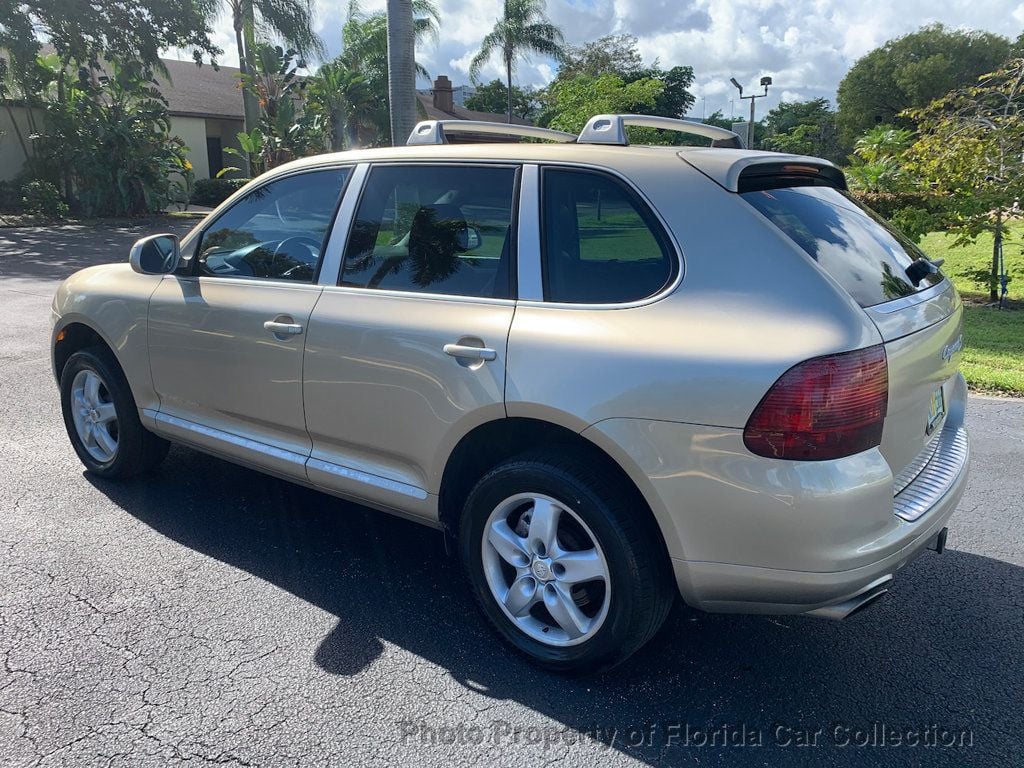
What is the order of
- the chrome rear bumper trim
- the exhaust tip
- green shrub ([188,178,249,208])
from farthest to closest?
1. green shrub ([188,178,249,208])
2. the chrome rear bumper trim
3. the exhaust tip

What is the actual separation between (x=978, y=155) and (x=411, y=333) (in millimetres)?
10109

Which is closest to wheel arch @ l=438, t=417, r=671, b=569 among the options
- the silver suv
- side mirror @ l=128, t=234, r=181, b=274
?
the silver suv

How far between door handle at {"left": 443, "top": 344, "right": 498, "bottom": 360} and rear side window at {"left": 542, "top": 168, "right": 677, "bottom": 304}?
0.29m

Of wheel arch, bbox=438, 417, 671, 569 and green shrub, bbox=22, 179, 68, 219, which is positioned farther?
green shrub, bbox=22, 179, 68, 219

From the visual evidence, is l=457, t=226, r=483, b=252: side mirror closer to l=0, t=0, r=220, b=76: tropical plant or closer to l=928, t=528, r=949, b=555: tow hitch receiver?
l=928, t=528, r=949, b=555: tow hitch receiver

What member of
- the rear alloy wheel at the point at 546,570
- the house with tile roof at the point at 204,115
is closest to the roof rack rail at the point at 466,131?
the rear alloy wheel at the point at 546,570

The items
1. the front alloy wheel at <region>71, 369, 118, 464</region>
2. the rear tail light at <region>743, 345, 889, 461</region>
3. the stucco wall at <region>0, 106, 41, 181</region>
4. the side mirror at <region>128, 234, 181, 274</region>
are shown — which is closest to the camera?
the rear tail light at <region>743, 345, 889, 461</region>

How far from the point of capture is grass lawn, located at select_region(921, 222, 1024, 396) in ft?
22.5

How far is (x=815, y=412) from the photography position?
7.87 ft

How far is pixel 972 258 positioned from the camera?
16062 millimetres

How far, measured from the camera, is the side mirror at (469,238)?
3.24 m

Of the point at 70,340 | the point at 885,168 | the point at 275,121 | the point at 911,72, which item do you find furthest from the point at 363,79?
the point at 911,72

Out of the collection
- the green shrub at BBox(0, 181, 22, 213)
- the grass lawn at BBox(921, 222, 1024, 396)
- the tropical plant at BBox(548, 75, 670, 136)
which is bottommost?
the grass lawn at BBox(921, 222, 1024, 396)

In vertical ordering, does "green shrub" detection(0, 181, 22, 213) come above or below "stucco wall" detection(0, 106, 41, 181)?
below
